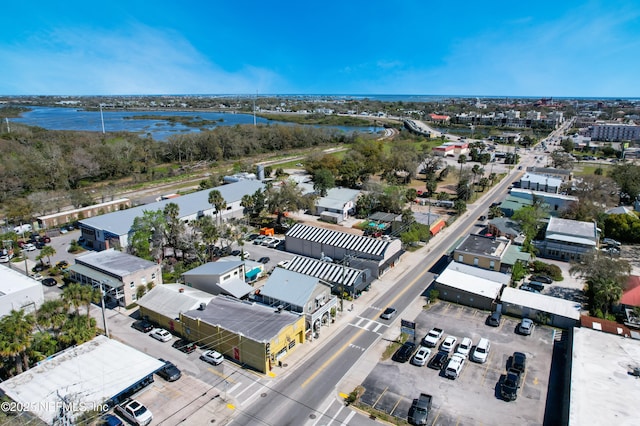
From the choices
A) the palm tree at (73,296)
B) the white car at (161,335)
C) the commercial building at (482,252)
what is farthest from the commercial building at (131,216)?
the commercial building at (482,252)

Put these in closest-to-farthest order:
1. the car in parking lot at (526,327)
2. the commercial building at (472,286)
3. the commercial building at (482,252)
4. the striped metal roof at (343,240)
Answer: the car in parking lot at (526,327) < the commercial building at (472,286) < the commercial building at (482,252) < the striped metal roof at (343,240)

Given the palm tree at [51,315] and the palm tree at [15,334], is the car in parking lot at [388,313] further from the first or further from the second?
the palm tree at [15,334]

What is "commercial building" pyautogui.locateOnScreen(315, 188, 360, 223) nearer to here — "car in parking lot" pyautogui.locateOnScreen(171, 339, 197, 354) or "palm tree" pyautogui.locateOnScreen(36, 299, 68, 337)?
"car in parking lot" pyautogui.locateOnScreen(171, 339, 197, 354)

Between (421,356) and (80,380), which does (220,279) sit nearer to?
(80,380)

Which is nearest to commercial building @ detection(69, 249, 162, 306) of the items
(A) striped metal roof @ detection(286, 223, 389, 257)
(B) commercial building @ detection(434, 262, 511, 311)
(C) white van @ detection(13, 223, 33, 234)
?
(A) striped metal roof @ detection(286, 223, 389, 257)

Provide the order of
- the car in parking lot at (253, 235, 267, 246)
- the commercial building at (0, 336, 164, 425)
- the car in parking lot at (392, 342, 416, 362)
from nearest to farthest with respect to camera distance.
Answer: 1. the commercial building at (0, 336, 164, 425)
2. the car in parking lot at (392, 342, 416, 362)
3. the car in parking lot at (253, 235, 267, 246)

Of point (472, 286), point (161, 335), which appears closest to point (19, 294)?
point (161, 335)
